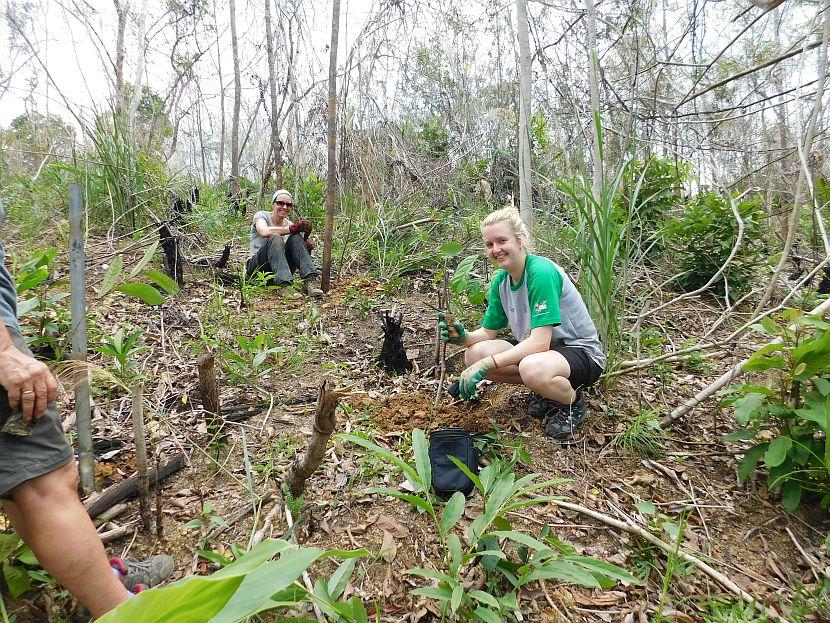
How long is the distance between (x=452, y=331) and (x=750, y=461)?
1.47 m

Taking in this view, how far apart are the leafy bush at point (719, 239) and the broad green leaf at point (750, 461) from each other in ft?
6.65

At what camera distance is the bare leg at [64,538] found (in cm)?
110

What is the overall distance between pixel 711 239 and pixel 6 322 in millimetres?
4418

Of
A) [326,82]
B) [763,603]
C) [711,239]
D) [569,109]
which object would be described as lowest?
[763,603]

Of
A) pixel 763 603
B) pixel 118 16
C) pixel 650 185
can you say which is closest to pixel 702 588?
pixel 763 603

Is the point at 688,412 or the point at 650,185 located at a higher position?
the point at 650,185

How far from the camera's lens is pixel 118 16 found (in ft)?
23.6

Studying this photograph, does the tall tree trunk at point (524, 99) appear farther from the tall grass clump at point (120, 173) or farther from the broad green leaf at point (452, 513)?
the tall grass clump at point (120, 173)

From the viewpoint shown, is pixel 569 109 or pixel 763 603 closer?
pixel 763 603

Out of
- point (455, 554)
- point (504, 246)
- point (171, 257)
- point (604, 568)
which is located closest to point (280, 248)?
point (171, 257)

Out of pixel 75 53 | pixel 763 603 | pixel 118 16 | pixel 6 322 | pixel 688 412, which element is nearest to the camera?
pixel 6 322

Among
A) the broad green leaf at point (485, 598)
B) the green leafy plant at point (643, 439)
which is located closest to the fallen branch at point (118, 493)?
the broad green leaf at point (485, 598)

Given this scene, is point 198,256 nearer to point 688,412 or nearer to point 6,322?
point 6,322

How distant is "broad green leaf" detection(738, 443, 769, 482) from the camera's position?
6.01ft
